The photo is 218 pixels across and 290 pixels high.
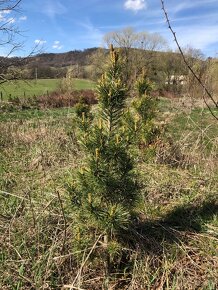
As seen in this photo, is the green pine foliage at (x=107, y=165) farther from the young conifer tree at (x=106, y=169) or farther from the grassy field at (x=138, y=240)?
the grassy field at (x=138, y=240)

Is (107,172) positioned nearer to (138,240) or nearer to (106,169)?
(106,169)

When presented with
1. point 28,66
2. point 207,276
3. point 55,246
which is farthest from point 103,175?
point 28,66

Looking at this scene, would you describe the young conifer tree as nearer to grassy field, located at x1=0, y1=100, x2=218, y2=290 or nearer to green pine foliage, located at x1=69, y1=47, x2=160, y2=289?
green pine foliage, located at x1=69, y1=47, x2=160, y2=289

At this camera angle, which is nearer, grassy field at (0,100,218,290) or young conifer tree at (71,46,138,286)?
young conifer tree at (71,46,138,286)

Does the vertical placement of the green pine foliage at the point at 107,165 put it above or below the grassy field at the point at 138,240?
above

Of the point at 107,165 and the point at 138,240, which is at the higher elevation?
the point at 107,165

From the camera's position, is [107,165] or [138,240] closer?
[107,165]

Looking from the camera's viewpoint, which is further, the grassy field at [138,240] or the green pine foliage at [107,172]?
the grassy field at [138,240]

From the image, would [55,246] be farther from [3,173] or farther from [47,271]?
[3,173]

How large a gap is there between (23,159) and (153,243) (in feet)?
12.4

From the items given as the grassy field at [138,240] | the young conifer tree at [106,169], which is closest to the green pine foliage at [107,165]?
the young conifer tree at [106,169]

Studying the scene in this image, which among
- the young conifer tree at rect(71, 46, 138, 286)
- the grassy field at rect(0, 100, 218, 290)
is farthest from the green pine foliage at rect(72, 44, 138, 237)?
the grassy field at rect(0, 100, 218, 290)

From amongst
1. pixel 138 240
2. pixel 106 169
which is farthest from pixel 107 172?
pixel 138 240

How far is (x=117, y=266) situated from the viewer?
10.1 feet
